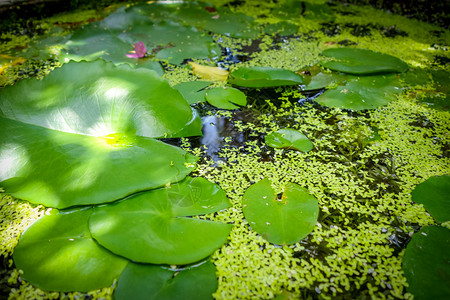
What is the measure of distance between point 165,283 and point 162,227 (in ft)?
0.61

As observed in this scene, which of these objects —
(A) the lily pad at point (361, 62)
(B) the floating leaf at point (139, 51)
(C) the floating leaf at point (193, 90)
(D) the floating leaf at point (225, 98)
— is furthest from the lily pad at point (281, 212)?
(B) the floating leaf at point (139, 51)

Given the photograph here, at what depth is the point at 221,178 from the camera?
126 cm

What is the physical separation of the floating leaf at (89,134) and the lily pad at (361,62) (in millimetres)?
1221

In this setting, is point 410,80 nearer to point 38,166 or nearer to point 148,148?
point 148,148

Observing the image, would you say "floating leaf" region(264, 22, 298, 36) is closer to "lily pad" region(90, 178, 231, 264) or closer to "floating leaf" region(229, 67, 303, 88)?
"floating leaf" region(229, 67, 303, 88)

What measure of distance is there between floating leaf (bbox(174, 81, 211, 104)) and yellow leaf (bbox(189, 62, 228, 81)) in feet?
0.34

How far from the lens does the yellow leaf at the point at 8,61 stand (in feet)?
6.59

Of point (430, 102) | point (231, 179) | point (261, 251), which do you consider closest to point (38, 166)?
point (231, 179)

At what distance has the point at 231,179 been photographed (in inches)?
49.4

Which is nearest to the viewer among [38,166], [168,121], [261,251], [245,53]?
[261,251]

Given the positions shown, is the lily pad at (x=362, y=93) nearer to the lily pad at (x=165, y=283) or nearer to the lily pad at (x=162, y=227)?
the lily pad at (x=162, y=227)

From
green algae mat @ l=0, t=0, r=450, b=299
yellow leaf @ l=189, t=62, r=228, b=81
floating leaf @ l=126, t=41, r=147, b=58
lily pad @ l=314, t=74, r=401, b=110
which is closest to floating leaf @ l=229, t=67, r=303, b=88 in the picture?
green algae mat @ l=0, t=0, r=450, b=299

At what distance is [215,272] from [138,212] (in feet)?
1.16

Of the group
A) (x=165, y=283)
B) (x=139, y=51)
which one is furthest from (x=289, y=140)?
(x=139, y=51)
